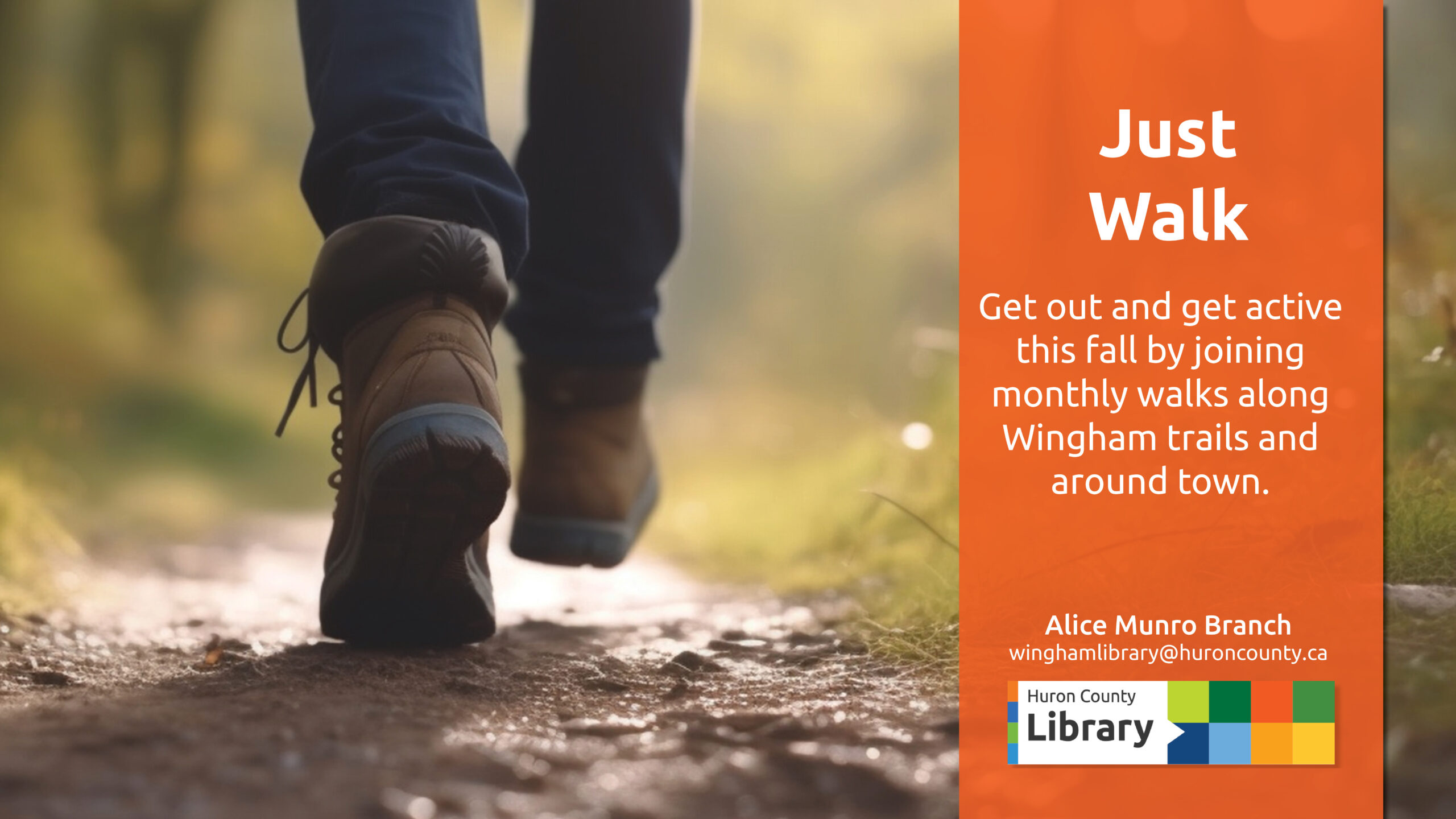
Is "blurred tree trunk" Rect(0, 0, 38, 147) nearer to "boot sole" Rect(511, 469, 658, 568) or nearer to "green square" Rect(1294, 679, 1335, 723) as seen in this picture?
"boot sole" Rect(511, 469, 658, 568)

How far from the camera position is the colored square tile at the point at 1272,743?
91cm

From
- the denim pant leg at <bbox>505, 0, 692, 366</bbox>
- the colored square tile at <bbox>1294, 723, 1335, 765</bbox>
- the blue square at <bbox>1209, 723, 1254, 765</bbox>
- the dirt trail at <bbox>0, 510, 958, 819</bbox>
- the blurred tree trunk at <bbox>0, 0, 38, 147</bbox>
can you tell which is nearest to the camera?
the dirt trail at <bbox>0, 510, 958, 819</bbox>

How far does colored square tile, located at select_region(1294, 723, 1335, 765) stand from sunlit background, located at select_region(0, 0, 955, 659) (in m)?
2.14

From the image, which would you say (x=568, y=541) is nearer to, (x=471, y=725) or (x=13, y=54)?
(x=471, y=725)

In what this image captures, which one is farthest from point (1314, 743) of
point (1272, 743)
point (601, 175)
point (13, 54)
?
point (13, 54)

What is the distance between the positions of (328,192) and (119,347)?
17.7ft

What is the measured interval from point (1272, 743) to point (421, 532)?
768 millimetres

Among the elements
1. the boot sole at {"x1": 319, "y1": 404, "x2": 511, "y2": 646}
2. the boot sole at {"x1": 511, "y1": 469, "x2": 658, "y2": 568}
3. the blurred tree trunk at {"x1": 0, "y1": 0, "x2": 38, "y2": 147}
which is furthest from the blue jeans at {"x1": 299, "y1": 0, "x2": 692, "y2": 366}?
the blurred tree trunk at {"x1": 0, "y1": 0, "x2": 38, "y2": 147}

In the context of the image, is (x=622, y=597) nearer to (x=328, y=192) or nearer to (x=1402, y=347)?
(x=328, y=192)

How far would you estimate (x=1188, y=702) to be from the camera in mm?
1015

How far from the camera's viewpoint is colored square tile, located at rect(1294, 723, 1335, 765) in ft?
2.78

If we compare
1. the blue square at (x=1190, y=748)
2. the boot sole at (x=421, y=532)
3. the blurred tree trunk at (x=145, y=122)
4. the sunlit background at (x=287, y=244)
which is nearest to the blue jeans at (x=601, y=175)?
the boot sole at (x=421, y=532)

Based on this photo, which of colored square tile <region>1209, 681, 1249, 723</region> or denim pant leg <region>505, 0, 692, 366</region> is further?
denim pant leg <region>505, 0, 692, 366</region>

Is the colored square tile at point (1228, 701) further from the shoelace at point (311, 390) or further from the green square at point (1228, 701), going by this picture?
the shoelace at point (311, 390)
